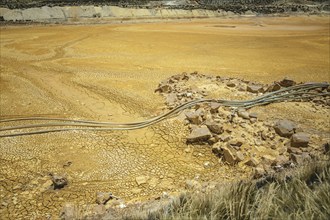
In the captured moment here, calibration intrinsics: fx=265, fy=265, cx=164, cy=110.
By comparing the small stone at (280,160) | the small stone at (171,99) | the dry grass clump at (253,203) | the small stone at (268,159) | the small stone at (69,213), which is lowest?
the small stone at (268,159)

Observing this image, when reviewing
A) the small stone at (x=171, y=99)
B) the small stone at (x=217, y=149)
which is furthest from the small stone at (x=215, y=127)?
the small stone at (x=171, y=99)

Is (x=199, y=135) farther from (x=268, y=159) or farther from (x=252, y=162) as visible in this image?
(x=268, y=159)

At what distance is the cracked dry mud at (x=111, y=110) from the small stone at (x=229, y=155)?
0.10 metres

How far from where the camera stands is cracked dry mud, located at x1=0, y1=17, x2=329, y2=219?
399 centimetres

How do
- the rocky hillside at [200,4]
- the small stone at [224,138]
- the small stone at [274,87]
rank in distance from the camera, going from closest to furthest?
the small stone at [224,138], the small stone at [274,87], the rocky hillside at [200,4]

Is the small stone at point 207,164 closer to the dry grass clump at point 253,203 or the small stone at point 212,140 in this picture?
the small stone at point 212,140

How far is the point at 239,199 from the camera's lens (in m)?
2.54

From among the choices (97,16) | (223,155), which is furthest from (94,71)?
(97,16)

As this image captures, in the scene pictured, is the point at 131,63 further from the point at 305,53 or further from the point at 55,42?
the point at 305,53

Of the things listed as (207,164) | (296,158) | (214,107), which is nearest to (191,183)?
(207,164)

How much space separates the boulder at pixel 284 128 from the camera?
16.1 ft

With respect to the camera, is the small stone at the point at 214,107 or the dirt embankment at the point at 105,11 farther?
the dirt embankment at the point at 105,11

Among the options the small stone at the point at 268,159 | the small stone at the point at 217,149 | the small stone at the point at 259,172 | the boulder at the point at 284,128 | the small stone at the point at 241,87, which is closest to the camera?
the small stone at the point at 259,172

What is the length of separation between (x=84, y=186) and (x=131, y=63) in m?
7.55
